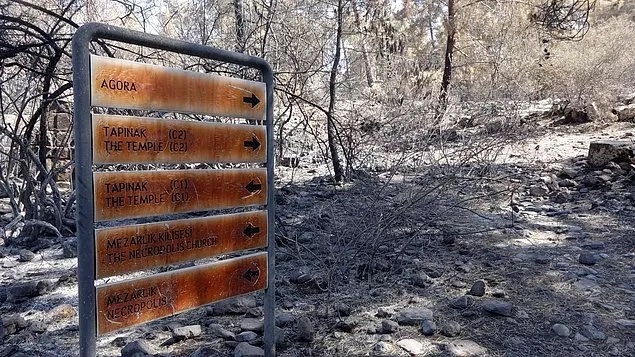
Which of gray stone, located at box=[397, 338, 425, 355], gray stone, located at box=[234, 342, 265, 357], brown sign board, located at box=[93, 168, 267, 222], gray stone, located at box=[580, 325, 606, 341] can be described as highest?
brown sign board, located at box=[93, 168, 267, 222]

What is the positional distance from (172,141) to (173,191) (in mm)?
215

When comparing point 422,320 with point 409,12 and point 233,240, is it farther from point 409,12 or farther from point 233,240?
point 409,12

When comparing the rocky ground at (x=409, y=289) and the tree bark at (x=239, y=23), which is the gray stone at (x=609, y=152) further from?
the tree bark at (x=239, y=23)

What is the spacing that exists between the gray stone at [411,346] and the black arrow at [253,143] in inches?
56.9

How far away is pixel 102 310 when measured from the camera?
6.56 ft

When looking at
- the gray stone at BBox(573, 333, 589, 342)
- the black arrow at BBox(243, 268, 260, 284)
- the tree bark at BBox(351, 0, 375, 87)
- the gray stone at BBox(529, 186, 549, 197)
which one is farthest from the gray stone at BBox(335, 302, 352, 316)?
the tree bark at BBox(351, 0, 375, 87)

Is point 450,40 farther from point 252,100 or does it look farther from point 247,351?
point 247,351

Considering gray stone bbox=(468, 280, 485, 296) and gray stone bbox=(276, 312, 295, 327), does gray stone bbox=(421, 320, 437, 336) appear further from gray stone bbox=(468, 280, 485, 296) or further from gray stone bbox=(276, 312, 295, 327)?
gray stone bbox=(276, 312, 295, 327)

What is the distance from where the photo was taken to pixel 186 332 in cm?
317

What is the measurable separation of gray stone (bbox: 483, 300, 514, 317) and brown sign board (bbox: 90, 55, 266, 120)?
2.05 m

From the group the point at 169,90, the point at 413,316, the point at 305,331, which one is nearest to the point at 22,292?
the point at 305,331

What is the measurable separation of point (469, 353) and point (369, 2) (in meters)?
7.72

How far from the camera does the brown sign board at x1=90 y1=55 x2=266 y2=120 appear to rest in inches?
77.6

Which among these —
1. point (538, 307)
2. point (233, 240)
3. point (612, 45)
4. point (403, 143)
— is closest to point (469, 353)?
point (538, 307)
